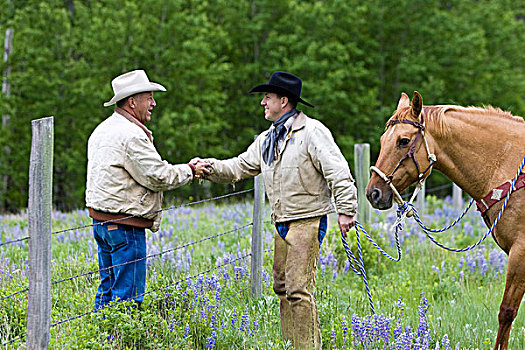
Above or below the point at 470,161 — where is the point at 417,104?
above

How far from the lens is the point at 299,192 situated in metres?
4.64

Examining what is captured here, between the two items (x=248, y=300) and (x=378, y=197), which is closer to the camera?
(x=378, y=197)

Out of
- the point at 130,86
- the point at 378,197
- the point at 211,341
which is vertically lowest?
the point at 211,341

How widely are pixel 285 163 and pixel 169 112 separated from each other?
50.7ft

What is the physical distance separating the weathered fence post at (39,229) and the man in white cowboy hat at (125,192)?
828 mm

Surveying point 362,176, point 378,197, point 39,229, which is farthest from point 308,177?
point 362,176

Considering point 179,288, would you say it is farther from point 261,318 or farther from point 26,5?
point 26,5

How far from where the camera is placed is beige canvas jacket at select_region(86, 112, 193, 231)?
4.57 m

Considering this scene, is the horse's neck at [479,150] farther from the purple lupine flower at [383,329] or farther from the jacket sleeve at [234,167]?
the jacket sleeve at [234,167]

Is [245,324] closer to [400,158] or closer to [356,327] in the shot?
[356,327]

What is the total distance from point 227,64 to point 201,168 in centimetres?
1584

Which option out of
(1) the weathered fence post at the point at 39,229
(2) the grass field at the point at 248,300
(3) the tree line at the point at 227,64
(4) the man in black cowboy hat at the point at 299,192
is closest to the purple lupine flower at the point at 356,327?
(2) the grass field at the point at 248,300

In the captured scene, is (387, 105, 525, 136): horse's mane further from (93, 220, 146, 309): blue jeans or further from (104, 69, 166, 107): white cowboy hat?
(93, 220, 146, 309): blue jeans

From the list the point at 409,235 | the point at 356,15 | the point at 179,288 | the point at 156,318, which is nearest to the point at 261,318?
the point at 179,288
